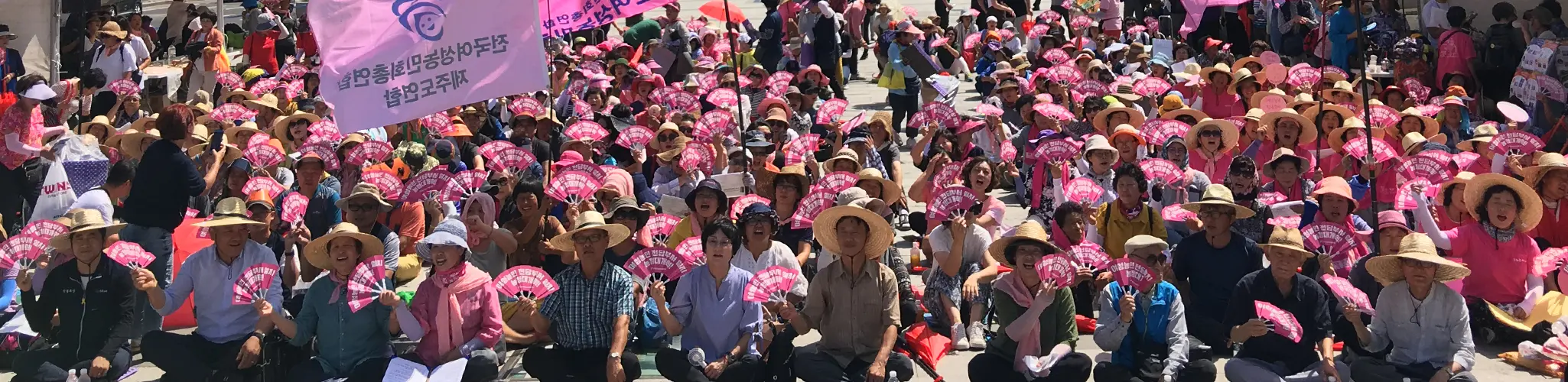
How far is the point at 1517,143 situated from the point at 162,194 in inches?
328

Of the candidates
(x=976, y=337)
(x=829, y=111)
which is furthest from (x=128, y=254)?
(x=829, y=111)

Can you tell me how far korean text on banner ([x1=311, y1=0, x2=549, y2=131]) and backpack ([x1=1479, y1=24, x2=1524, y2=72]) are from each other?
10.4m

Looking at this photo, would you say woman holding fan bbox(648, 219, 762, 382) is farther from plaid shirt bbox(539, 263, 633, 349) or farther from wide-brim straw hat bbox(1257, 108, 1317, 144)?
wide-brim straw hat bbox(1257, 108, 1317, 144)

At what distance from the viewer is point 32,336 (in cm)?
920

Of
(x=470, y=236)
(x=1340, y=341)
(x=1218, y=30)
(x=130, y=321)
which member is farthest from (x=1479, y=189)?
(x=1218, y=30)

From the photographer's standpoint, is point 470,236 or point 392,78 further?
point 470,236

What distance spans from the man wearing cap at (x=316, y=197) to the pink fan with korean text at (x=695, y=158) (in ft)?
7.29

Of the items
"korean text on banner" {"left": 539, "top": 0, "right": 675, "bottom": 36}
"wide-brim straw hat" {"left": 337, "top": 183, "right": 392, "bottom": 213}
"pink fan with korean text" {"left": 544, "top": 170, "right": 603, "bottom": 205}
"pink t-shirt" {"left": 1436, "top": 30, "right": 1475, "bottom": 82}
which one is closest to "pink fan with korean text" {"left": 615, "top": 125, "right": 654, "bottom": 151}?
"korean text on banner" {"left": 539, "top": 0, "right": 675, "bottom": 36}

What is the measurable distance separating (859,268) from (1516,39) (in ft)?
33.8

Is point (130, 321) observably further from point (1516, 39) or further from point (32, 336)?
point (1516, 39)

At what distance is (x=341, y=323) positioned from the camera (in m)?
8.17

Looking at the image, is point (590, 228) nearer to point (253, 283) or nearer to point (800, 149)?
point (253, 283)

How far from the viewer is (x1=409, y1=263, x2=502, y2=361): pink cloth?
26.7 ft

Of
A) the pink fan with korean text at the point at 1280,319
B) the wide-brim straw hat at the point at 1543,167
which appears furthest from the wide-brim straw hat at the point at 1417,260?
the wide-brim straw hat at the point at 1543,167
